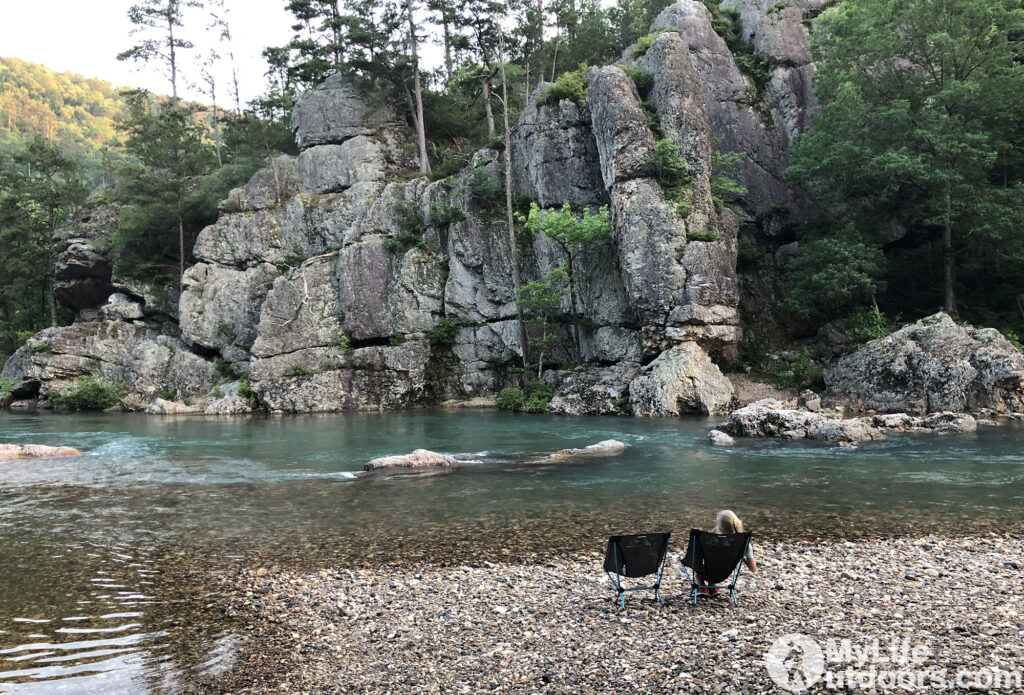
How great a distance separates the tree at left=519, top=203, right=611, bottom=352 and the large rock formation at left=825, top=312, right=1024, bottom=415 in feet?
46.3

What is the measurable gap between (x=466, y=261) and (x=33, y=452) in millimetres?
25308

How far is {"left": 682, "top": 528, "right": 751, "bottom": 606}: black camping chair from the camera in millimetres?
6914

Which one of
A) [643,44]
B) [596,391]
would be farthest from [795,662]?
[643,44]

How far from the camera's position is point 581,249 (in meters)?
36.1

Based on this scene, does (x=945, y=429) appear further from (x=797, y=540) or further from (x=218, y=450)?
(x=218, y=450)

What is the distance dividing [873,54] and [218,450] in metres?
36.1

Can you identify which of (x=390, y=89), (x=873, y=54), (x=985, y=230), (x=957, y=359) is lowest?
(x=957, y=359)

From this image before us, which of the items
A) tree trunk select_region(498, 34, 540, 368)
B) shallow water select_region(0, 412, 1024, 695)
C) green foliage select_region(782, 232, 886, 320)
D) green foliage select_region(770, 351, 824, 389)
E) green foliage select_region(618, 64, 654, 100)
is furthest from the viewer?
tree trunk select_region(498, 34, 540, 368)

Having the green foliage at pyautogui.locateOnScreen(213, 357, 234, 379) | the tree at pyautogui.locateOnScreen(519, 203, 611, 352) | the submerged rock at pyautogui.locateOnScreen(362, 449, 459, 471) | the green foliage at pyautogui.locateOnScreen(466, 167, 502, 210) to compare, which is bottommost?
the submerged rock at pyautogui.locateOnScreen(362, 449, 459, 471)

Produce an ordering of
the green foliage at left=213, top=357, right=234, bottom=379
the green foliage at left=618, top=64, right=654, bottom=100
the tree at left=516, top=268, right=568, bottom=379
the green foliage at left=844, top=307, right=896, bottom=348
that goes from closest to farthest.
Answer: the green foliage at left=844, top=307, right=896, bottom=348 → the green foliage at left=618, top=64, right=654, bottom=100 → the tree at left=516, top=268, right=568, bottom=379 → the green foliage at left=213, top=357, right=234, bottom=379

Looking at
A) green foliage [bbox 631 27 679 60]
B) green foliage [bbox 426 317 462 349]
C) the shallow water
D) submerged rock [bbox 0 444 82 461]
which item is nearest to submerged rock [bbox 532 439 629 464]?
the shallow water

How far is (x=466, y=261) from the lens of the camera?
40.2m

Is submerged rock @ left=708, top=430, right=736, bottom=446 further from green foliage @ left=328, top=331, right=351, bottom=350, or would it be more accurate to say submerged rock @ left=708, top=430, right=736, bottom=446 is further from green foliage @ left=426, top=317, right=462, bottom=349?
green foliage @ left=328, top=331, right=351, bottom=350

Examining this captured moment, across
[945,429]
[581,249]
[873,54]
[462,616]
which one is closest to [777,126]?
[873,54]
